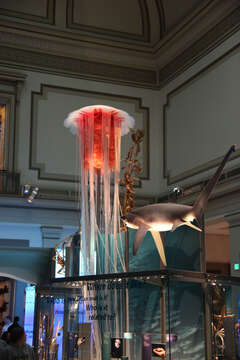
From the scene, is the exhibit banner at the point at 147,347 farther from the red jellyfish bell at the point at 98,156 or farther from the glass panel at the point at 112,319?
the red jellyfish bell at the point at 98,156

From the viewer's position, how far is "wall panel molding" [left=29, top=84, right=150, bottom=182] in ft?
38.1

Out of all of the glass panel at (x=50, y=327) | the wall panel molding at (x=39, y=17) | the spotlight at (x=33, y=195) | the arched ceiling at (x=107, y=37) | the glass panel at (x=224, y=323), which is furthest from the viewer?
the wall panel molding at (x=39, y=17)

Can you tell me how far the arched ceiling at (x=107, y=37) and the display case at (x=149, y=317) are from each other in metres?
7.33

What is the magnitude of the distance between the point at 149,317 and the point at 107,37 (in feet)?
30.0

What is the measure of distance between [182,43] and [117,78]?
167cm

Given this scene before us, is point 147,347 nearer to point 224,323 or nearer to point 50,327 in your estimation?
point 224,323

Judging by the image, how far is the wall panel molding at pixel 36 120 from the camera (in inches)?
457

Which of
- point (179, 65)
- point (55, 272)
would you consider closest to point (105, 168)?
point (55, 272)

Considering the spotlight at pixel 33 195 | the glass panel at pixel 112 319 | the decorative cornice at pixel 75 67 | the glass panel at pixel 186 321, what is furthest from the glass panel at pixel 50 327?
the decorative cornice at pixel 75 67

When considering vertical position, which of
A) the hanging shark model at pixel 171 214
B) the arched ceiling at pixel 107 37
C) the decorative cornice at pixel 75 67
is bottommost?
the hanging shark model at pixel 171 214

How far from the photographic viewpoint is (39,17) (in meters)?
12.1

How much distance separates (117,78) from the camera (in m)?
12.6

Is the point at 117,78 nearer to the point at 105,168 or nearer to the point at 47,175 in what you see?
the point at 47,175

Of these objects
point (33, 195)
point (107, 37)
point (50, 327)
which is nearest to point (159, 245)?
point (50, 327)
